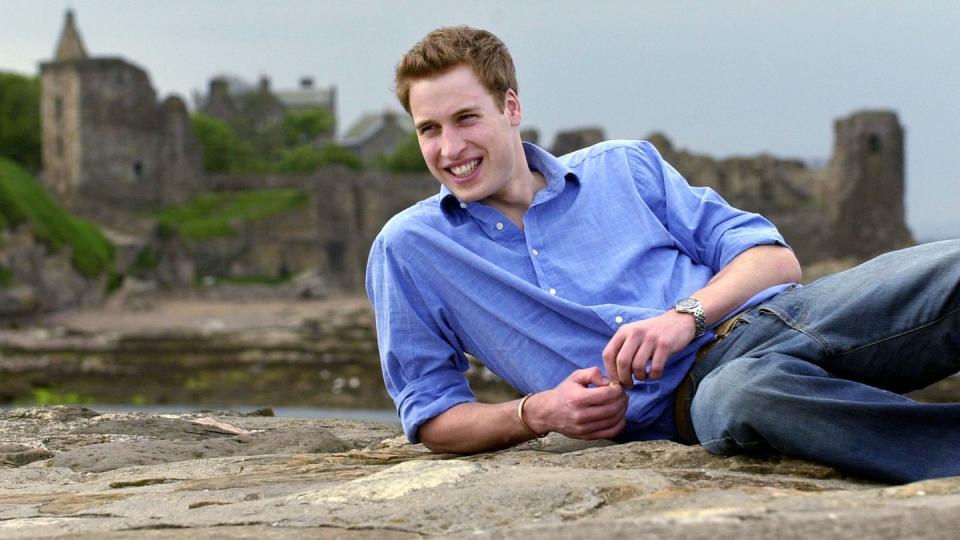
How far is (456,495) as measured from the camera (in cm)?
323

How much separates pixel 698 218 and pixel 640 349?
0.76m

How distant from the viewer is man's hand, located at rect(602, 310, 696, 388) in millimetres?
3793

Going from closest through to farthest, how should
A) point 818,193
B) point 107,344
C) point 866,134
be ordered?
point 107,344, point 866,134, point 818,193

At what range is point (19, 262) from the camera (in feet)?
143

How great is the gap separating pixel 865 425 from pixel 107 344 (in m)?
34.5

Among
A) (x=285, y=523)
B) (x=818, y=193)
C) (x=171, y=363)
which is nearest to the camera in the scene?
(x=285, y=523)

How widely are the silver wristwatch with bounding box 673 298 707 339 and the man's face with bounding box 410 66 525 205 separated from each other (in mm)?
679

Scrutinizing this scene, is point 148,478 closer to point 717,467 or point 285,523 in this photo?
point 285,523

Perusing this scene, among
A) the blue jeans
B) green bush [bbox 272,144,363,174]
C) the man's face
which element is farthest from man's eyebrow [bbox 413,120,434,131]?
green bush [bbox 272,144,363,174]

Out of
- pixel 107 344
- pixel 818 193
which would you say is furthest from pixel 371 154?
pixel 107 344

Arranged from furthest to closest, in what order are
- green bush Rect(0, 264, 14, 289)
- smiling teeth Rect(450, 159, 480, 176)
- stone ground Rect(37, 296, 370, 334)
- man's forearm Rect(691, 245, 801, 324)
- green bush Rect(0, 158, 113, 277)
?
green bush Rect(0, 158, 113, 277) → green bush Rect(0, 264, 14, 289) → stone ground Rect(37, 296, 370, 334) → smiling teeth Rect(450, 159, 480, 176) → man's forearm Rect(691, 245, 801, 324)

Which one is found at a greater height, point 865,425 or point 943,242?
point 943,242

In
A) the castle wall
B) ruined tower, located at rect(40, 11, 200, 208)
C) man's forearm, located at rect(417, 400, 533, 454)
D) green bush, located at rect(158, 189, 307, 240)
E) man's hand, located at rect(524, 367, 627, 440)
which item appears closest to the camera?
man's hand, located at rect(524, 367, 627, 440)

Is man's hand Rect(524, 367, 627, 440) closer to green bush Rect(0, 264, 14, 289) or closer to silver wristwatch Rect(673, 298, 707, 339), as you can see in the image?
silver wristwatch Rect(673, 298, 707, 339)
